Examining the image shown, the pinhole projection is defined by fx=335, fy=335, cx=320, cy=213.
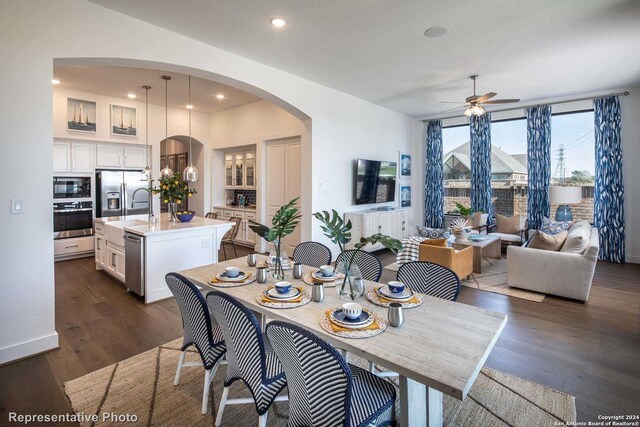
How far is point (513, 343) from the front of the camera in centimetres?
294

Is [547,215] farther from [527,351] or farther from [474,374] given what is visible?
[474,374]

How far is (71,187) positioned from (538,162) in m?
8.78

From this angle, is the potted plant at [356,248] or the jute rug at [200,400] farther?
the jute rug at [200,400]

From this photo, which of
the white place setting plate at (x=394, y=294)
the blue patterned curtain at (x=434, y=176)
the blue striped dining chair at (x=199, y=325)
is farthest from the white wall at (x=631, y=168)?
the blue striped dining chair at (x=199, y=325)

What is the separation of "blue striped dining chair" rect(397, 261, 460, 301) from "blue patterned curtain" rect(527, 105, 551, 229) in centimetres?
551

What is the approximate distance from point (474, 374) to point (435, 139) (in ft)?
24.6

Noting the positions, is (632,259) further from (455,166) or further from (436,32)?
(436,32)

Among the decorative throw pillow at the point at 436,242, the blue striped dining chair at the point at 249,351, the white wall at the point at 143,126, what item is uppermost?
the white wall at the point at 143,126

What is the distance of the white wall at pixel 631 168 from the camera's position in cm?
575

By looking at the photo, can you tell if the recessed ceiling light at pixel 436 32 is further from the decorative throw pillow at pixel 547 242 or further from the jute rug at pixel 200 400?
the jute rug at pixel 200 400

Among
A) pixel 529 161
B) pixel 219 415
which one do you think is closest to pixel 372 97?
pixel 529 161

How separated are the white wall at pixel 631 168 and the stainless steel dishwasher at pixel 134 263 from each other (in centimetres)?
776

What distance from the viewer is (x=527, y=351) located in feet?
9.18

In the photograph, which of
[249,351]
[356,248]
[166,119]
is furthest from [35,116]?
[166,119]
